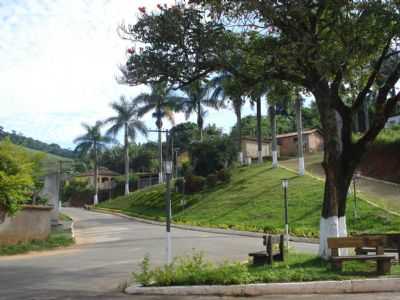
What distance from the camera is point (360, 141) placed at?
13891 millimetres

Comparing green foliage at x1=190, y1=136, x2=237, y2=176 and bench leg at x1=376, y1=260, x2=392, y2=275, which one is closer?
bench leg at x1=376, y1=260, x2=392, y2=275

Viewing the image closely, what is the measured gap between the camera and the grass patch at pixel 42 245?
23.6 m

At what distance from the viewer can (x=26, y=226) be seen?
2575 cm

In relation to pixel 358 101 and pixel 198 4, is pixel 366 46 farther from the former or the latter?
pixel 198 4

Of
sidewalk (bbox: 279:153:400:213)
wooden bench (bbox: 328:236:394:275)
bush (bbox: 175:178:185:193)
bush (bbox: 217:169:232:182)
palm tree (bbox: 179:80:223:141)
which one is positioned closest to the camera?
wooden bench (bbox: 328:236:394:275)

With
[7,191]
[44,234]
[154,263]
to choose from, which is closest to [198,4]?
[154,263]

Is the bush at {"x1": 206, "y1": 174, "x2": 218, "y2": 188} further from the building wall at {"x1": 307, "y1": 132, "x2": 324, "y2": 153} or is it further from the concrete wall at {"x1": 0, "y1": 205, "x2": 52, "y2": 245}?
the concrete wall at {"x1": 0, "y1": 205, "x2": 52, "y2": 245}

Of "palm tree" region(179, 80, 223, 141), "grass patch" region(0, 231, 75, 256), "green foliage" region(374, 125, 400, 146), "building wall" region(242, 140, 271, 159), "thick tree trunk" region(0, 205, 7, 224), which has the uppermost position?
"palm tree" region(179, 80, 223, 141)

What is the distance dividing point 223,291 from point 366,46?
6.04m

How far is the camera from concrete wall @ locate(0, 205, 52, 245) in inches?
955

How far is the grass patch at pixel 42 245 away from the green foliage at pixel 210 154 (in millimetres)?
26704

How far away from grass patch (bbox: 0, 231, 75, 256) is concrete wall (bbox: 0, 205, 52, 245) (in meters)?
0.32

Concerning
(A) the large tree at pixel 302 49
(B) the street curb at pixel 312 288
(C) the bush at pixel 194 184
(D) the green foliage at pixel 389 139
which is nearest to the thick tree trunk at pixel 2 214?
(A) the large tree at pixel 302 49

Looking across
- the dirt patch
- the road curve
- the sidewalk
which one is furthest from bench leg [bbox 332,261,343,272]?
the dirt patch
